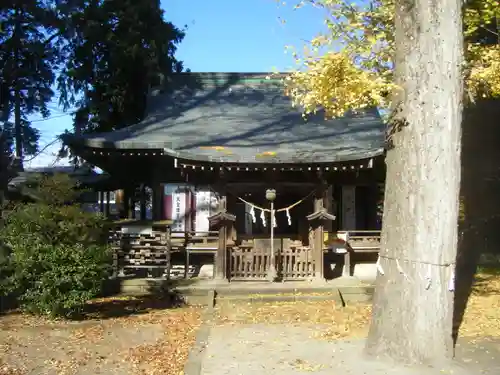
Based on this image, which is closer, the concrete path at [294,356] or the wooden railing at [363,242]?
the concrete path at [294,356]

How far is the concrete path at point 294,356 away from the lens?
6.08 metres

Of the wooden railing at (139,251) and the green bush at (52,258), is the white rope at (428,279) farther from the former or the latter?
the wooden railing at (139,251)

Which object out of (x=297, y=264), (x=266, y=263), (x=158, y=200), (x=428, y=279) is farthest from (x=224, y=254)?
(x=428, y=279)

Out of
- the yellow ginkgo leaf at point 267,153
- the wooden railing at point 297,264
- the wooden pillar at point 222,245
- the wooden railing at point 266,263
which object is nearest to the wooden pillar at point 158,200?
the wooden pillar at point 222,245

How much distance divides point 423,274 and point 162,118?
11105mm

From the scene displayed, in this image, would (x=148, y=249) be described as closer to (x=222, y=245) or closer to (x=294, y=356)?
(x=222, y=245)

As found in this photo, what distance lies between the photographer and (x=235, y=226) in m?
13.9

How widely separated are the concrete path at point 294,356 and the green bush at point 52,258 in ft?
8.23

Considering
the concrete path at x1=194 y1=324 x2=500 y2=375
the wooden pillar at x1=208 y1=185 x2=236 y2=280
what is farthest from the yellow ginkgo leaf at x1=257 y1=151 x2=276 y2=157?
the concrete path at x1=194 y1=324 x2=500 y2=375

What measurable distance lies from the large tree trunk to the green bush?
5.31 m

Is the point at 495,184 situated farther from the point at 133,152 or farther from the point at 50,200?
the point at 50,200

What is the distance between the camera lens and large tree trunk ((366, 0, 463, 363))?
5965 millimetres

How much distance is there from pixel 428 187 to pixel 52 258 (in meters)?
6.22

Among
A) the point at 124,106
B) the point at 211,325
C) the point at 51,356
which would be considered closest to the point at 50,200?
the point at 51,356
